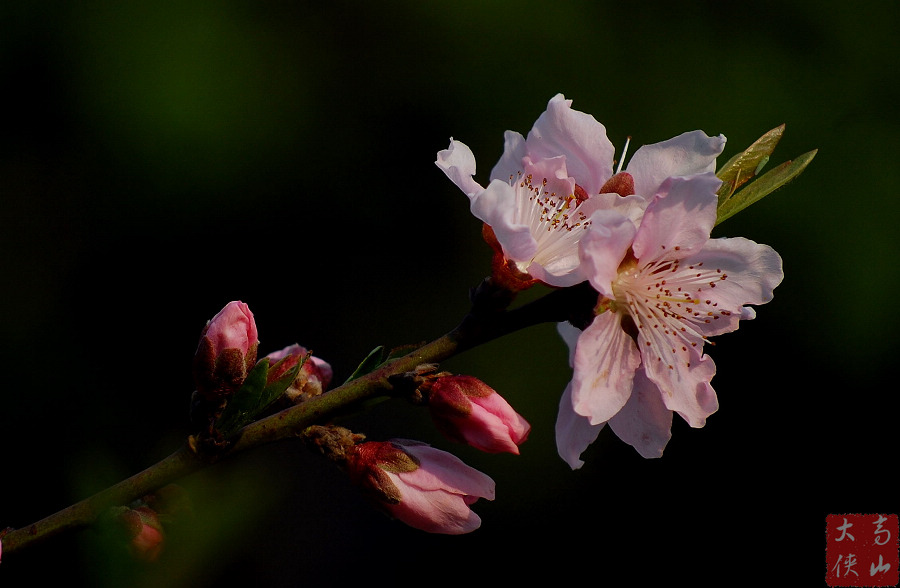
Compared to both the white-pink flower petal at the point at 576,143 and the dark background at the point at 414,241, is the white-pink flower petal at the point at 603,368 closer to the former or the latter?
the white-pink flower petal at the point at 576,143

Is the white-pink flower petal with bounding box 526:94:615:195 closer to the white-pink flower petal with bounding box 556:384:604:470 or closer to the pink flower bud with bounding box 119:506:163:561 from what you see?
the white-pink flower petal with bounding box 556:384:604:470

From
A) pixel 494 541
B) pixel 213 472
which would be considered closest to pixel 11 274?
pixel 494 541

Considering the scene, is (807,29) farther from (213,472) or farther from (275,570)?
(213,472)

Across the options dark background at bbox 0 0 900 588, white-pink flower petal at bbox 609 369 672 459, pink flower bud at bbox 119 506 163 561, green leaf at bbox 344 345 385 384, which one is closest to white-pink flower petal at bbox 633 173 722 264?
white-pink flower petal at bbox 609 369 672 459

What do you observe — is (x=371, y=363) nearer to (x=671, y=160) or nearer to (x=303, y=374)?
(x=303, y=374)

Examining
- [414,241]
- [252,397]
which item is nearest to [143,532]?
[252,397]
